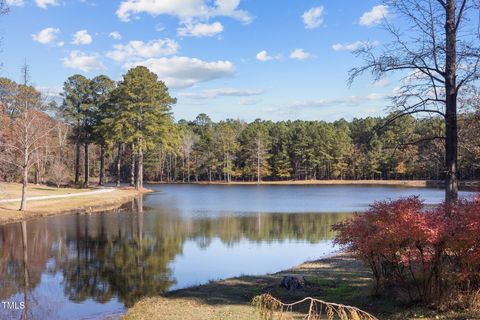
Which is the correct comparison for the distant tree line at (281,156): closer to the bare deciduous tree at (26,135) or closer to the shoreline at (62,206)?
the shoreline at (62,206)

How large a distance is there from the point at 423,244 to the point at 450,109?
5.15m

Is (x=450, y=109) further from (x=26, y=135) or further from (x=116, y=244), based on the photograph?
(x=26, y=135)

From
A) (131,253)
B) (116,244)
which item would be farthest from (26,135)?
(131,253)

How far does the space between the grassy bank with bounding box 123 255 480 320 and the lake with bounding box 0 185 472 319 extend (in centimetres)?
136

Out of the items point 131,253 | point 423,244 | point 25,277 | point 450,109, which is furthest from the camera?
point 131,253

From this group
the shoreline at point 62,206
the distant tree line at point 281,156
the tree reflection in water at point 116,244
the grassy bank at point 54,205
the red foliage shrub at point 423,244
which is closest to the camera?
the red foliage shrub at point 423,244

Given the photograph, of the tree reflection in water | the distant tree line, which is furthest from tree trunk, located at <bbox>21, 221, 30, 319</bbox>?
the distant tree line

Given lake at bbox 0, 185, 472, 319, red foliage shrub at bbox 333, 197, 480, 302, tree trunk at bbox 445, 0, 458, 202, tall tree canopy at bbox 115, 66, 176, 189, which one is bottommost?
lake at bbox 0, 185, 472, 319

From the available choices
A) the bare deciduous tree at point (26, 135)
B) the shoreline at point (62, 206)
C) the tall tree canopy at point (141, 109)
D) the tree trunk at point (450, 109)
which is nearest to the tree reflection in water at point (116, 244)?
the shoreline at point (62, 206)

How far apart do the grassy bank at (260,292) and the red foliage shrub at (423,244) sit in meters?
0.65

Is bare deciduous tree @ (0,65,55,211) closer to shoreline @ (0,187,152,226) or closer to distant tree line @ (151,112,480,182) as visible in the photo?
shoreline @ (0,187,152,226)

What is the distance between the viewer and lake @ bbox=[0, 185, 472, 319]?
14.6 metres

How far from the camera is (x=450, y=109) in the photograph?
13688 millimetres

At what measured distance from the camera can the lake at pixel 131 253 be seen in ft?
47.8
